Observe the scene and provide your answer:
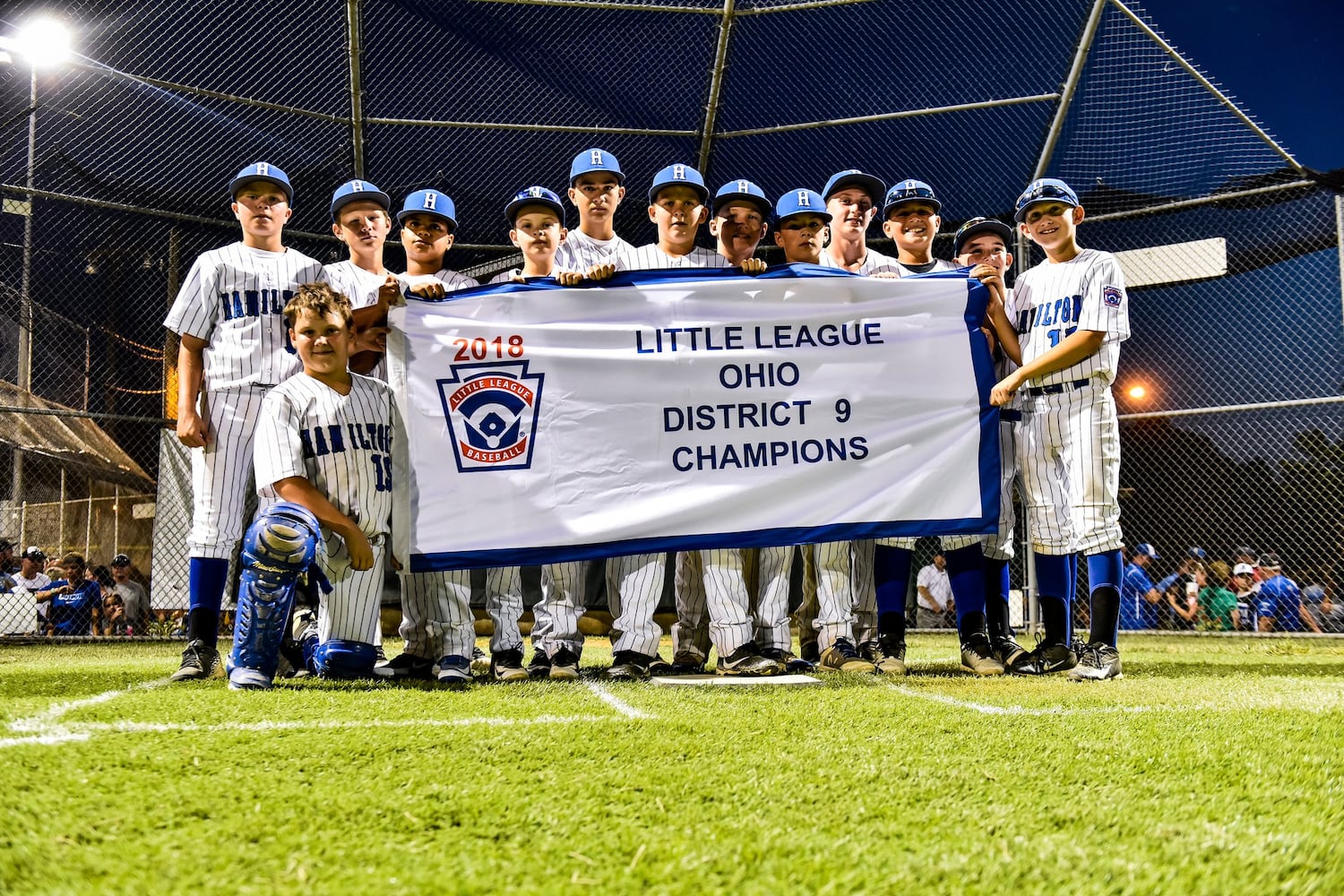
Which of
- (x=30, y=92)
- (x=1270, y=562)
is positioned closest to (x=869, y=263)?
(x=1270, y=562)

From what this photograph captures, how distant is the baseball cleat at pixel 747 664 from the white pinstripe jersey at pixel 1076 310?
1.65 meters

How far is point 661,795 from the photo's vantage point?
1.79 m

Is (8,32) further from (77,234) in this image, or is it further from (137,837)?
(137,837)

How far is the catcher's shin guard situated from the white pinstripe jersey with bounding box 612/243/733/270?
189 centimetres

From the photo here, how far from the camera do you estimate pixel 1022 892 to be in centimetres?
129

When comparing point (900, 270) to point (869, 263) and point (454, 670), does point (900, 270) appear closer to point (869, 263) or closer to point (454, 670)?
point (869, 263)

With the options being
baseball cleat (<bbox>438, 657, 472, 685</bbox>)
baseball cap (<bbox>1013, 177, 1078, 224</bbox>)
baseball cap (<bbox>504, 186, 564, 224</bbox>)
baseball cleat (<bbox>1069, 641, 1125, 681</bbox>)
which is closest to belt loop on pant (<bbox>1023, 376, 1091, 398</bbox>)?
baseball cap (<bbox>1013, 177, 1078, 224</bbox>)

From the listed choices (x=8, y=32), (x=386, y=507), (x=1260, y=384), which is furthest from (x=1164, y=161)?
(x=8, y=32)

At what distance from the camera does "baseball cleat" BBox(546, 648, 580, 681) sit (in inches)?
152

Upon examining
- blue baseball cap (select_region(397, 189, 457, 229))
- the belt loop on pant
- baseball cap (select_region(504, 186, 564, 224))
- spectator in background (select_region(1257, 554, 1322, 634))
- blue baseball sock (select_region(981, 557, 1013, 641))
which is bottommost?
spectator in background (select_region(1257, 554, 1322, 634))

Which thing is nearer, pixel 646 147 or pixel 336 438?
pixel 336 438

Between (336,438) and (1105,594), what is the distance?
3.08 m

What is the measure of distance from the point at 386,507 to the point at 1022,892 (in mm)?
2937

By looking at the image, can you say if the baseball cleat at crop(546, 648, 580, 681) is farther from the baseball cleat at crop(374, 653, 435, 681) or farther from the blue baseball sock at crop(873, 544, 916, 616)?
the blue baseball sock at crop(873, 544, 916, 616)
